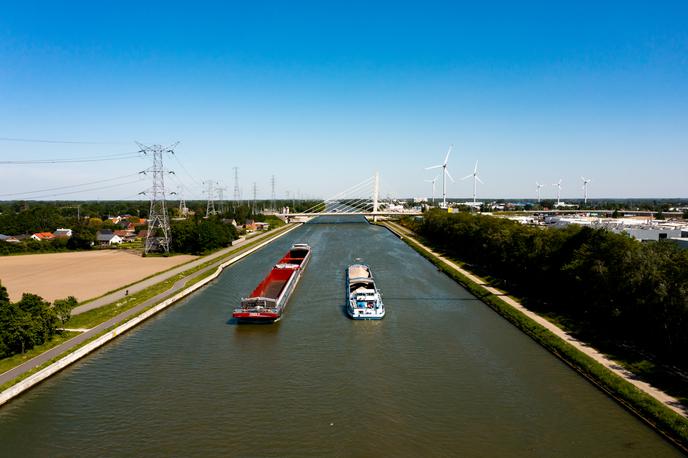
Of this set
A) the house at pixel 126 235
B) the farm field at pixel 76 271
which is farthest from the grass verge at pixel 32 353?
the house at pixel 126 235

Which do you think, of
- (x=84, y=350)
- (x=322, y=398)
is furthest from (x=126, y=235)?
(x=322, y=398)

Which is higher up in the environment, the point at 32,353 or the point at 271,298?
the point at 271,298

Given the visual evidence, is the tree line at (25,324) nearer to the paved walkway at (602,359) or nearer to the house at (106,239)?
the paved walkway at (602,359)

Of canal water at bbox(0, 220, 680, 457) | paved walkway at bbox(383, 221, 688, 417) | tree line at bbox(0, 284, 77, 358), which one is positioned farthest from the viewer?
tree line at bbox(0, 284, 77, 358)

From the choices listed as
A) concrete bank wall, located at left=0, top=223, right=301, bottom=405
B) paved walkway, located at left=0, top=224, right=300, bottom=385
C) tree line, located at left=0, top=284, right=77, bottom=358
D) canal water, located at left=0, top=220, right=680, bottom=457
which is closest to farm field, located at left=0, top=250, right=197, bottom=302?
paved walkway, located at left=0, top=224, right=300, bottom=385

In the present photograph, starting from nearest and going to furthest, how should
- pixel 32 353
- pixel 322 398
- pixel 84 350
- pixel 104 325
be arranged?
pixel 322 398, pixel 32 353, pixel 84 350, pixel 104 325

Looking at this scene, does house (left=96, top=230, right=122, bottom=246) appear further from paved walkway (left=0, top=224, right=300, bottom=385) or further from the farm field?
paved walkway (left=0, top=224, right=300, bottom=385)

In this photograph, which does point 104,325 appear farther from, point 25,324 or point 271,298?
point 271,298

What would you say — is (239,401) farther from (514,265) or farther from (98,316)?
(514,265)
